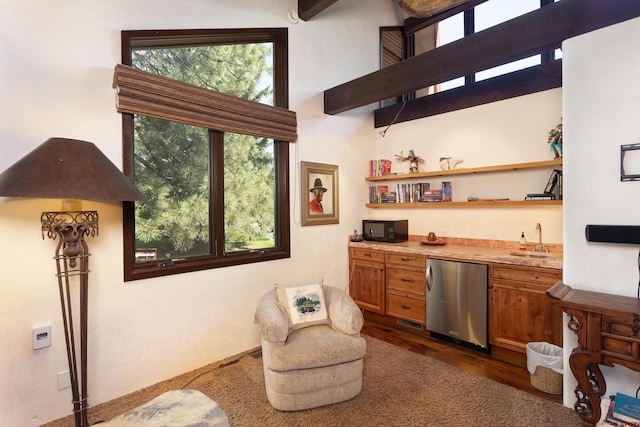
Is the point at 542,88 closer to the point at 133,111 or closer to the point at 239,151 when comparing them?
the point at 239,151

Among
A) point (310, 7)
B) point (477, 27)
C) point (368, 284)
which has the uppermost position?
point (477, 27)

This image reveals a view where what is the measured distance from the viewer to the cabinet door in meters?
3.46

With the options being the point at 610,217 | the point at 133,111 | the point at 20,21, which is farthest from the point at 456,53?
the point at 20,21

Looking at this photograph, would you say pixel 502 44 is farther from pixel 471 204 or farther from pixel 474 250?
pixel 474 250

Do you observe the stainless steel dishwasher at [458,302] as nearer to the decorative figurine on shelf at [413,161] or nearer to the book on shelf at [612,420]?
the book on shelf at [612,420]

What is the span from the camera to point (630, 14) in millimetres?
1779

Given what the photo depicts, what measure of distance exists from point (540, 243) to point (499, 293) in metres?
0.74

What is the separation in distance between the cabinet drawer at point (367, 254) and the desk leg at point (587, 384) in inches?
75.1

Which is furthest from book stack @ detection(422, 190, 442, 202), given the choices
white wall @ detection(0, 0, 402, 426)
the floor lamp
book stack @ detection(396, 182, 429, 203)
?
the floor lamp

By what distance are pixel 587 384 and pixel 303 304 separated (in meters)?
1.78

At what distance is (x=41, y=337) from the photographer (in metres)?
1.85

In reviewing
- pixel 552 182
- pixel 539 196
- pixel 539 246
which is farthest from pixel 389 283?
pixel 552 182

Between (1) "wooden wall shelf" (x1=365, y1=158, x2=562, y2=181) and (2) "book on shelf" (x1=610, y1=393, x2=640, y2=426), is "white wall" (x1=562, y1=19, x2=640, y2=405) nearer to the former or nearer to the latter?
(2) "book on shelf" (x1=610, y1=393, x2=640, y2=426)

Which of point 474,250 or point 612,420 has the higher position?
point 474,250
